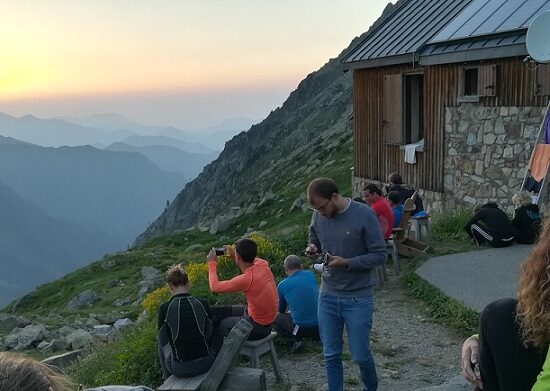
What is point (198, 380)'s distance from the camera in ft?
17.5

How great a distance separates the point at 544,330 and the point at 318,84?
70.0 metres

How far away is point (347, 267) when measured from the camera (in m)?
4.81

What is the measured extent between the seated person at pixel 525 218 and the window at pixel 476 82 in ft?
8.87

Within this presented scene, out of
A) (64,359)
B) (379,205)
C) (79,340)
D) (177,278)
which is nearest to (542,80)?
(379,205)

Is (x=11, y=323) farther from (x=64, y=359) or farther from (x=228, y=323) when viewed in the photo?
(x=228, y=323)

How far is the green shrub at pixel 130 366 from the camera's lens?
6738mm

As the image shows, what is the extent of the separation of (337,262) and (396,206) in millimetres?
6398

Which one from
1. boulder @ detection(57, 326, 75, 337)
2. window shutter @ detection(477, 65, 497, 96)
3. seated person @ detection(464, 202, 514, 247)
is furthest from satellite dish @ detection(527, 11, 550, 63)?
boulder @ detection(57, 326, 75, 337)

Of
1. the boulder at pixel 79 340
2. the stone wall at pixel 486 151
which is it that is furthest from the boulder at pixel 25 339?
the stone wall at pixel 486 151

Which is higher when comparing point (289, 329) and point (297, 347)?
point (289, 329)

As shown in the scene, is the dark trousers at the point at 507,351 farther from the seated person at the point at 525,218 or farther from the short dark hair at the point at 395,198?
the short dark hair at the point at 395,198

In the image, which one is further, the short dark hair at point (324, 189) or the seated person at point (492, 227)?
the seated person at point (492, 227)

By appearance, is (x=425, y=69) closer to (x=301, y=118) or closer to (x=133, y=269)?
(x=133, y=269)

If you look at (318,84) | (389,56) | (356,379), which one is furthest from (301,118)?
(356,379)
